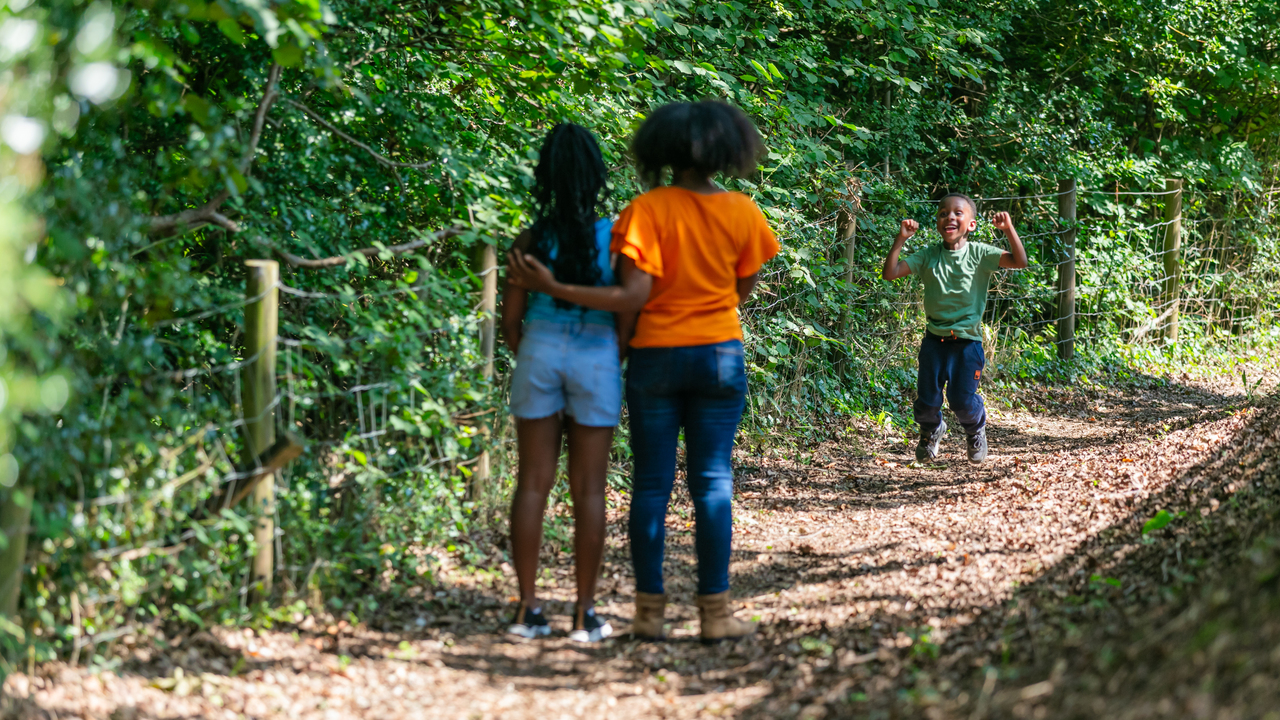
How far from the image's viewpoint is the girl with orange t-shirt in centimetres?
335

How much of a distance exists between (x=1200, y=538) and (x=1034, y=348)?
6.13 meters

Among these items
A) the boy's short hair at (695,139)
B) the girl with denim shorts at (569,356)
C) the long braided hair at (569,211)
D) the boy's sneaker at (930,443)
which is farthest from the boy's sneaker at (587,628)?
the boy's sneaker at (930,443)

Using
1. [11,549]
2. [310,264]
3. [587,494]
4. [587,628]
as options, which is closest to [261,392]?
[310,264]

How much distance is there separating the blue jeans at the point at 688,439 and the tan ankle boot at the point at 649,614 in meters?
0.03

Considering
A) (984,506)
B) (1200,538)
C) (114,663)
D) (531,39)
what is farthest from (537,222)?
(984,506)

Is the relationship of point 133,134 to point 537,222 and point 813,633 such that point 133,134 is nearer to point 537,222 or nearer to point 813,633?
point 537,222

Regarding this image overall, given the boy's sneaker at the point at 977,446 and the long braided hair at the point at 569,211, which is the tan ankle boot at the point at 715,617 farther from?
the boy's sneaker at the point at 977,446

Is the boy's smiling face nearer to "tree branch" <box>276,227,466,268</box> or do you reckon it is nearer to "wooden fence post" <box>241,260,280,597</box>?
"tree branch" <box>276,227,466,268</box>

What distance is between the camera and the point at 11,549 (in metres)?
2.65

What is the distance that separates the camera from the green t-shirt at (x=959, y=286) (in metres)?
6.11

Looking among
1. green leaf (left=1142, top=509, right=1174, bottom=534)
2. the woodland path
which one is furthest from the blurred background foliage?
green leaf (left=1142, top=509, right=1174, bottom=534)

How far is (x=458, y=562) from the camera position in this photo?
423cm

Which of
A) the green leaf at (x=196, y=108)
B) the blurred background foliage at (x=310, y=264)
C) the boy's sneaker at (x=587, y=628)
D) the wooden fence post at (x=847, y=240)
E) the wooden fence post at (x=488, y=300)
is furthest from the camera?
the wooden fence post at (x=847, y=240)

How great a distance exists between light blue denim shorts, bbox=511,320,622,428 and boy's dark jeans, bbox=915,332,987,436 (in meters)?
3.31
